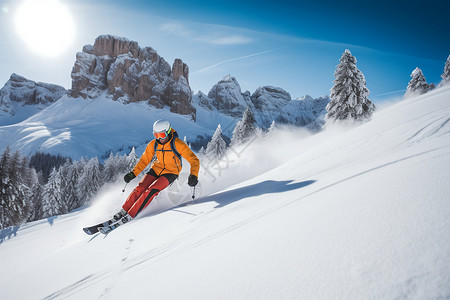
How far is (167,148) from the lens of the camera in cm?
496

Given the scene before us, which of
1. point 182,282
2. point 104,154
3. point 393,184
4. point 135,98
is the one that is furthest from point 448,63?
point 135,98

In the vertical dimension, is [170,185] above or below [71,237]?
above

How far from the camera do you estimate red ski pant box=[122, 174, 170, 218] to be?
4.34m

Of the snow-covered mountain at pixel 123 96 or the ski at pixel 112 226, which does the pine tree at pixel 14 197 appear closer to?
the ski at pixel 112 226

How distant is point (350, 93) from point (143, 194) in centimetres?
1775

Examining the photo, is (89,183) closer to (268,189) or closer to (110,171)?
(110,171)

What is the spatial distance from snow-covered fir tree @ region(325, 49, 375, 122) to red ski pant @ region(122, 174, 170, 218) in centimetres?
1659

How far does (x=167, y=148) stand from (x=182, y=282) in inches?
151

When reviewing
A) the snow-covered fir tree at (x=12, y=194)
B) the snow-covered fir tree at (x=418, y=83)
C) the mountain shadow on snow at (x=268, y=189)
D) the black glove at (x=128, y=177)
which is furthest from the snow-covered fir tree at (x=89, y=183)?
the snow-covered fir tree at (x=418, y=83)

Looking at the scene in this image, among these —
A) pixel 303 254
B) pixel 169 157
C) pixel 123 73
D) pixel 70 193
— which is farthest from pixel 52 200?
pixel 123 73

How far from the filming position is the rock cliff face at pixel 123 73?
154875mm

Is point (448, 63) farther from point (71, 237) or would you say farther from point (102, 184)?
point (102, 184)

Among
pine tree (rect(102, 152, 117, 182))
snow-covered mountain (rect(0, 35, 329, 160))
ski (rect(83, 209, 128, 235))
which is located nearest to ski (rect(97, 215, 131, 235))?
ski (rect(83, 209, 128, 235))

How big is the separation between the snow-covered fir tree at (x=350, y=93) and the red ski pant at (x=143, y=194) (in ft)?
54.4
